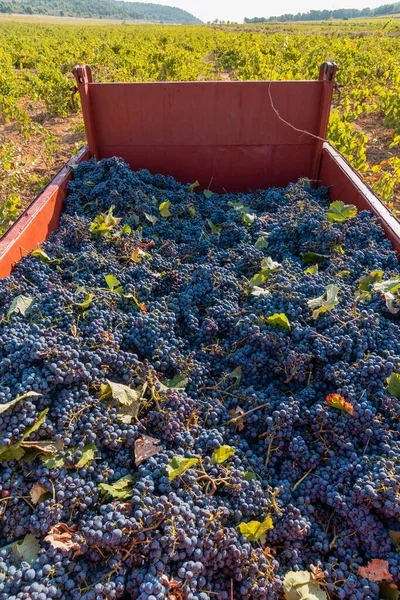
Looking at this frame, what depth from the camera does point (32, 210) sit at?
2.79 meters

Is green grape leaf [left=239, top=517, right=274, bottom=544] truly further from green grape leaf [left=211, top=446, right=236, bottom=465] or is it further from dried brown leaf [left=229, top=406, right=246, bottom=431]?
dried brown leaf [left=229, top=406, right=246, bottom=431]

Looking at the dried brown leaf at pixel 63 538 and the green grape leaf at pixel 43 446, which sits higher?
the green grape leaf at pixel 43 446

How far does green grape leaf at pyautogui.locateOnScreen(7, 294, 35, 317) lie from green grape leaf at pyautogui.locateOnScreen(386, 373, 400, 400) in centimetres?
178

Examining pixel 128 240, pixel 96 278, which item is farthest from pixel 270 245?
pixel 96 278

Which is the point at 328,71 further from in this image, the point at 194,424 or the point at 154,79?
the point at 154,79

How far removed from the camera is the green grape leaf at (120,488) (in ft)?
5.10

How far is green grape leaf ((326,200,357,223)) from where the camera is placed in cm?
290

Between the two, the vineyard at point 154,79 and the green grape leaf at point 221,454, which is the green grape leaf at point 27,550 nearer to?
the green grape leaf at point 221,454

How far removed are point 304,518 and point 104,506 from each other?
2.47ft

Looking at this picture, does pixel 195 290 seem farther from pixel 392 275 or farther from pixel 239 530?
pixel 239 530

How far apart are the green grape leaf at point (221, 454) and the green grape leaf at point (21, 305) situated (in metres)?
1.20

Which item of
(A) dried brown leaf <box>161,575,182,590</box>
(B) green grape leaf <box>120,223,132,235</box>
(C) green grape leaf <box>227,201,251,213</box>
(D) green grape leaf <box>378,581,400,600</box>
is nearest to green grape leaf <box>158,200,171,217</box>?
(B) green grape leaf <box>120,223,132,235</box>

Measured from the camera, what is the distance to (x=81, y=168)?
11.5ft

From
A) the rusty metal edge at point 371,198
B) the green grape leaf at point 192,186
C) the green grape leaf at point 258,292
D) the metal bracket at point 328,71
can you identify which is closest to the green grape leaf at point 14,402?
the green grape leaf at point 258,292
